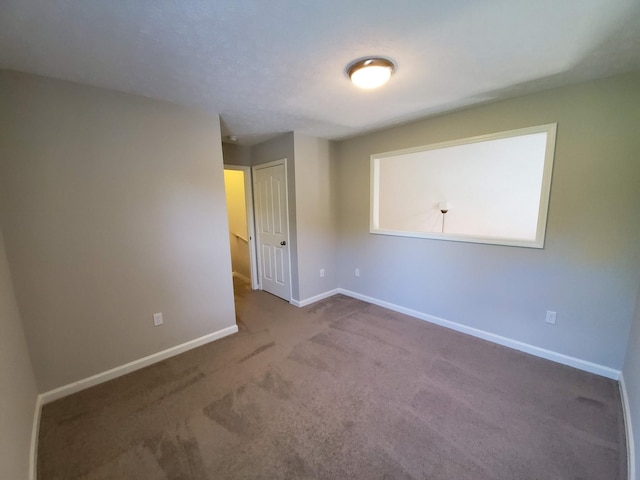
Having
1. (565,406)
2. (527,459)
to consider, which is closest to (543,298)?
(565,406)

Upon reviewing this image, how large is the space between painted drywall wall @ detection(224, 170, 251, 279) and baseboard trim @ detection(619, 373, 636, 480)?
4413 mm

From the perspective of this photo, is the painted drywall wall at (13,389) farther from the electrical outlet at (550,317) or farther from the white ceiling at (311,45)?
the electrical outlet at (550,317)

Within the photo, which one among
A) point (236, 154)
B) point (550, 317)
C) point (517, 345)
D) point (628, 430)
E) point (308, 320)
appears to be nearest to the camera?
point (628, 430)

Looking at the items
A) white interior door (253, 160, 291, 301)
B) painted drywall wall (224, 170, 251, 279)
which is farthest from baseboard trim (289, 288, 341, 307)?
painted drywall wall (224, 170, 251, 279)

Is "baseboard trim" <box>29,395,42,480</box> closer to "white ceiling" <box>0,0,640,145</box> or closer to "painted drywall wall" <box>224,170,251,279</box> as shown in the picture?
"white ceiling" <box>0,0,640,145</box>

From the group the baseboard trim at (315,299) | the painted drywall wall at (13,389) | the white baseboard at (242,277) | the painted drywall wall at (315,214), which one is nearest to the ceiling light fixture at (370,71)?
the painted drywall wall at (315,214)

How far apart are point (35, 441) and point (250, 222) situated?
3155mm

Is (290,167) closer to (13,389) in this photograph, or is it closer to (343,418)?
(343,418)

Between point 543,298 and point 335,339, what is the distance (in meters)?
1.99

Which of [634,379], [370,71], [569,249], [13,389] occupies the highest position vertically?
[370,71]

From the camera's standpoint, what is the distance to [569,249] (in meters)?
2.18

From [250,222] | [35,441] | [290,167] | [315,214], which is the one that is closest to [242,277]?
[250,222]

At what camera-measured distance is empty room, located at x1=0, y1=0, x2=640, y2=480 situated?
4.59ft

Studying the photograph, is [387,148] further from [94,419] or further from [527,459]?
[94,419]
